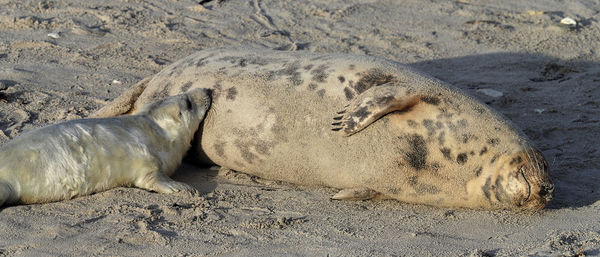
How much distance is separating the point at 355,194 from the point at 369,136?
0.37 m

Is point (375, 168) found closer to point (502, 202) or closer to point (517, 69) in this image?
point (502, 202)

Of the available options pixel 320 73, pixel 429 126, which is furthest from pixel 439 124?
pixel 320 73

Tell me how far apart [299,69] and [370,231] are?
1.50m

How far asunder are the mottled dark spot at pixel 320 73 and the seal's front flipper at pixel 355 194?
0.80 m

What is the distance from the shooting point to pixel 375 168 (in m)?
4.94

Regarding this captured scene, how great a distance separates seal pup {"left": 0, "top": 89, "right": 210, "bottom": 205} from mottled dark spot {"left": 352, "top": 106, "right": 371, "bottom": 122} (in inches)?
43.4

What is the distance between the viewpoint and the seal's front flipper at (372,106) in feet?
16.0

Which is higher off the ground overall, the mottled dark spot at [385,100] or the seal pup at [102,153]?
the mottled dark spot at [385,100]

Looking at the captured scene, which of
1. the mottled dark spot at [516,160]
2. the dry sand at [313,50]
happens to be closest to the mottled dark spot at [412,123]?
the dry sand at [313,50]

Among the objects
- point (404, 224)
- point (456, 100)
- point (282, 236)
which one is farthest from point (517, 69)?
point (282, 236)

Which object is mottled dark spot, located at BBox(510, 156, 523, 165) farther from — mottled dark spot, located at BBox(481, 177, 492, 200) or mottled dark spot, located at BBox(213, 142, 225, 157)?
mottled dark spot, located at BBox(213, 142, 225, 157)

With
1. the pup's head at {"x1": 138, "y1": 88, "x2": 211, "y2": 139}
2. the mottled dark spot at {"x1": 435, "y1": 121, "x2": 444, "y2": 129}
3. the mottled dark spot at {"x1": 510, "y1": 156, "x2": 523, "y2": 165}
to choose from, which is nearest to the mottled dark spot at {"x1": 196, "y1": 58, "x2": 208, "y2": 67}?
the pup's head at {"x1": 138, "y1": 88, "x2": 211, "y2": 139}

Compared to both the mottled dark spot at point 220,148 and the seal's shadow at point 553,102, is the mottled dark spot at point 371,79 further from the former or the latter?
the seal's shadow at point 553,102

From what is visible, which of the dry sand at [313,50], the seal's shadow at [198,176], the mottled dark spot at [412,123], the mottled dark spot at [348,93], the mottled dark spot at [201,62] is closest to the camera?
the dry sand at [313,50]
